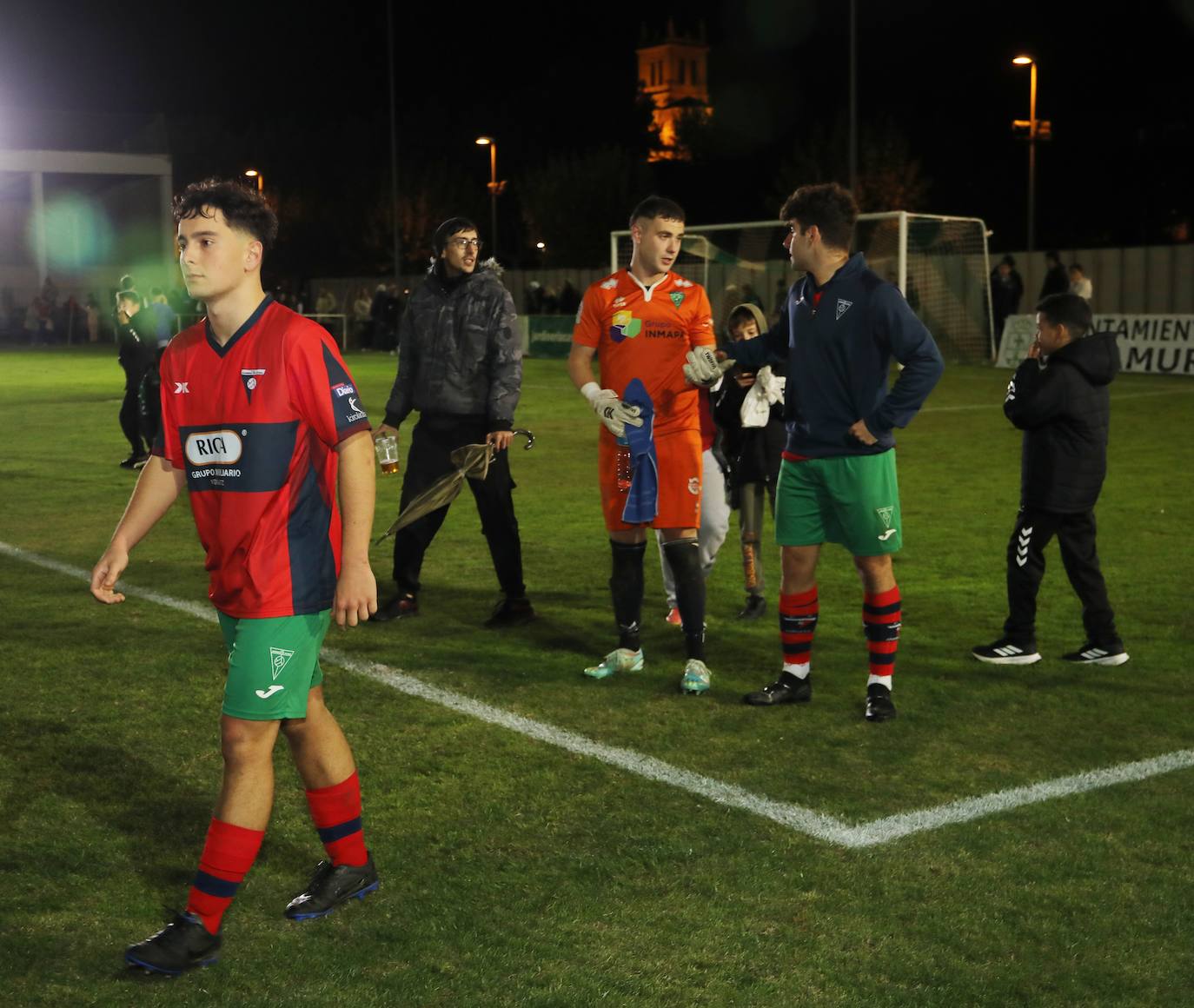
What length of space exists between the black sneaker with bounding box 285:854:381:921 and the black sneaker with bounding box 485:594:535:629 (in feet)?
10.6

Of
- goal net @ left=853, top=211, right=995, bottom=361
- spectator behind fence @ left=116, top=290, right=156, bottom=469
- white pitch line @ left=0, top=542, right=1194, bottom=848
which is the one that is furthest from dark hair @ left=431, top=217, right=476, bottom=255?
goal net @ left=853, top=211, right=995, bottom=361

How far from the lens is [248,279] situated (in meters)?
3.48

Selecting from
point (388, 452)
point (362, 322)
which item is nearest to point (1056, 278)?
point (362, 322)

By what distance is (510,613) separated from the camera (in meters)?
7.12

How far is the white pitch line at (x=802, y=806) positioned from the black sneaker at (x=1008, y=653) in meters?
1.27

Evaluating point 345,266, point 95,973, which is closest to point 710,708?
point 95,973

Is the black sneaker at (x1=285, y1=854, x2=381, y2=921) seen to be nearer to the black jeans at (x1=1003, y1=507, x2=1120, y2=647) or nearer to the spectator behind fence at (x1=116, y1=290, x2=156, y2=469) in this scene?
the black jeans at (x1=1003, y1=507, x2=1120, y2=647)

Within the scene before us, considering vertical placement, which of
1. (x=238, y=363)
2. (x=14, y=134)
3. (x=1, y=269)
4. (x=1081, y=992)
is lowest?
(x=1081, y=992)

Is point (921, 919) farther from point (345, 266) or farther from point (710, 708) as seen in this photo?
point (345, 266)

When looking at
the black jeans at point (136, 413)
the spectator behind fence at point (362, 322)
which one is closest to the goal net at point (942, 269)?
the black jeans at point (136, 413)

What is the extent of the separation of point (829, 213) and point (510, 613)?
9.06 ft

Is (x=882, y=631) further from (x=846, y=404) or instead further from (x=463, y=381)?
(x=463, y=381)

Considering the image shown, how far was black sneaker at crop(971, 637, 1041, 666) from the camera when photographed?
6.32m

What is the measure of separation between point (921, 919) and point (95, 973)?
82.3 inches
